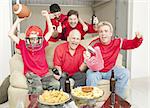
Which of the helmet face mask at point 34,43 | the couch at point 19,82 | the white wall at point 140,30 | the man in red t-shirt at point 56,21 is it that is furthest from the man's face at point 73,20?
the white wall at point 140,30

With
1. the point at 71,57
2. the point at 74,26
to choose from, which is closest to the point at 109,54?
the point at 71,57

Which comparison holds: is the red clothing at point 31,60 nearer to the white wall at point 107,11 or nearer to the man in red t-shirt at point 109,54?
the man in red t-shirt at point 109,54

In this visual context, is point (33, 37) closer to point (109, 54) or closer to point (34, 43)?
point (34, 43)

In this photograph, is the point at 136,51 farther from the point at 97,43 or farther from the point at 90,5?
the point at 90,5

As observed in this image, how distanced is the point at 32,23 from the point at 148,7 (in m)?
1.86

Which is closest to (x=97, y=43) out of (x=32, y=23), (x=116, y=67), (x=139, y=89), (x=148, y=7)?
(x=116, y=67)

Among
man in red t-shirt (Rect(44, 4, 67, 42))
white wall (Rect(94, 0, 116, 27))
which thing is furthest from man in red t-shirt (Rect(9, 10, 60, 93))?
white wall (Rect(94, 0, 116, 27))

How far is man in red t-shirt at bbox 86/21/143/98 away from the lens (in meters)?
2.34

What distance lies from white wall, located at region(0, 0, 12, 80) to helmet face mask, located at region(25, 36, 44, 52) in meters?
0.80

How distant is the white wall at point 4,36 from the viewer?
306 cm

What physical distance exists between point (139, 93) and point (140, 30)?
3.08 ft

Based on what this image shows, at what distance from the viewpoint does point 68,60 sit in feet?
8.28

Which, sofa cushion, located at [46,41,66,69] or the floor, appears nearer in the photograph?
the floor

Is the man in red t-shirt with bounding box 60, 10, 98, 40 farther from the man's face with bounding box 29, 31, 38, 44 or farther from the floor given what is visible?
the floor
